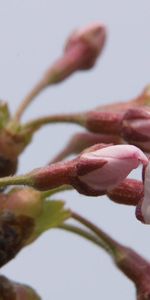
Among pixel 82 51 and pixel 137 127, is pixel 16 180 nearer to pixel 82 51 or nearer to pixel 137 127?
pixel 137 127

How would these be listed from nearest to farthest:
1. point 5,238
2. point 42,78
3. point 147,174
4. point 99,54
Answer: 1. point 147,174
2. point 5,238
3. point 42,78
4. point 99,54

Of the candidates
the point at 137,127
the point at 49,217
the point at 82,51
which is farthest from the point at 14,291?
the point at 82,51

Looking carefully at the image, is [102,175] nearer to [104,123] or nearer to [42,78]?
[104,123]

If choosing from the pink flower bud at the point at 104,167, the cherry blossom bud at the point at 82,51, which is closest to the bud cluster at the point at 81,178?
the pink flower bud at the point at 104,167

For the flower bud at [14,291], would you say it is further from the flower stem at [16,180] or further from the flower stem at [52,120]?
the flower stem at [52,120]

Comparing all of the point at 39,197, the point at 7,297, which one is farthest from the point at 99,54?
the point at 7,297

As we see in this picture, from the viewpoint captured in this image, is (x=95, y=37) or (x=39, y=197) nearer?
(x=39, y=197)

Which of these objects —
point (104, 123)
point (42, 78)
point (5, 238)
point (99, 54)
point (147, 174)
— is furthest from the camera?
point (99, 54)
